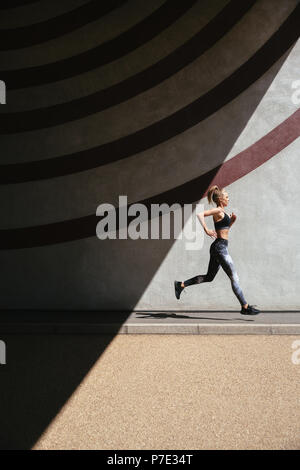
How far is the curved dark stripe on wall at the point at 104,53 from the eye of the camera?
346 inches

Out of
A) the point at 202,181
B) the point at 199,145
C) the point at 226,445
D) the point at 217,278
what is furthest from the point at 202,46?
the point at 226,445

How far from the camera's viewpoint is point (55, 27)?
30.0 feet

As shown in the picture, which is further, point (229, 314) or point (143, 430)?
point (229, 314)

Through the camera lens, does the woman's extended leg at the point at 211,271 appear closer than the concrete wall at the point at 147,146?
Yes

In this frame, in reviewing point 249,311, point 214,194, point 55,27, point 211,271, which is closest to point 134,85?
point 55,27

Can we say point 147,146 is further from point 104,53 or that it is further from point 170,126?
point 104,53

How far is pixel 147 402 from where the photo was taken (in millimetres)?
3922

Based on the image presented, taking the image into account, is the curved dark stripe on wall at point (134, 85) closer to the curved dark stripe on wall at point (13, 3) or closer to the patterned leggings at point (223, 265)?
the curved dark stripe on wall at point (13, 3)

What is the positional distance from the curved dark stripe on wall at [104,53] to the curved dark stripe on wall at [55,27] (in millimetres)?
571

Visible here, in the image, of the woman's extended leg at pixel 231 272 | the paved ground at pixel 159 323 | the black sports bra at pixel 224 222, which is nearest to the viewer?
the paved ground at pixel 159 323

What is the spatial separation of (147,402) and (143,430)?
62 centimetres

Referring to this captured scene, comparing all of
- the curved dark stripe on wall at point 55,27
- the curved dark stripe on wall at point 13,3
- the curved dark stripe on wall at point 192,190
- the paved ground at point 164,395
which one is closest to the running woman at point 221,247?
the curved dark stripe on wall at point 192,190

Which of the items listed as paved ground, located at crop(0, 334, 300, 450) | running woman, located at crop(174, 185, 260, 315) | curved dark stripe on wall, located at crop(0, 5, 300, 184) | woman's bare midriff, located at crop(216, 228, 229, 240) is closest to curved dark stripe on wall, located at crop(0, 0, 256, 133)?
curved dark stripe on wall, located at crop(0, 5, 300, 184)

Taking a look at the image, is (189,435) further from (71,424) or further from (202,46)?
(202,46)
